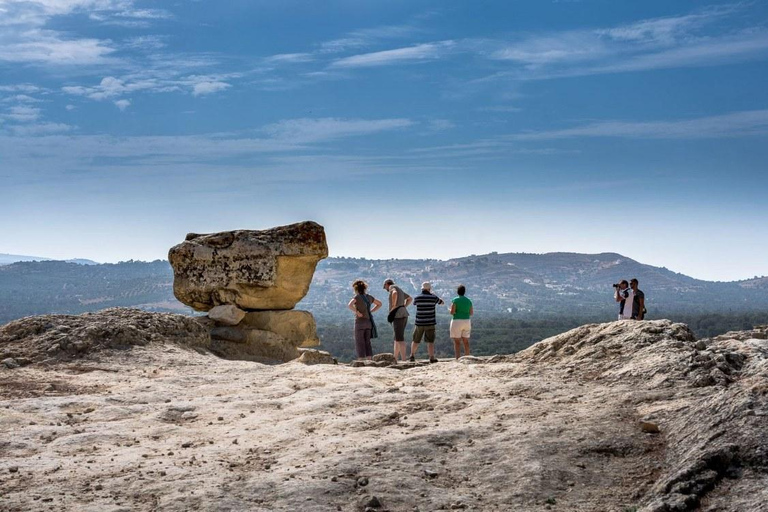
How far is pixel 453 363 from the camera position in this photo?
14.4 m

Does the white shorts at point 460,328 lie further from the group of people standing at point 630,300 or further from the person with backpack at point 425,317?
the group of people standing at point 630,300

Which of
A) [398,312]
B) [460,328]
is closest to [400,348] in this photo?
[398,312]

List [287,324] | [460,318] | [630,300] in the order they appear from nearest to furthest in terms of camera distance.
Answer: [460,318] < [630,300] < [287,324]

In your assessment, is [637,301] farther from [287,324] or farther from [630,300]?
[287,324]

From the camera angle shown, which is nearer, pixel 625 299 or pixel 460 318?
pixel 460 318

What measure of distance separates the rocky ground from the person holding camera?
5150mm

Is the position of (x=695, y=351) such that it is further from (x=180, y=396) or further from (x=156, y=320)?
(x=156, y=320)

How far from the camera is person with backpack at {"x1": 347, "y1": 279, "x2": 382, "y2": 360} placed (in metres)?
17.6

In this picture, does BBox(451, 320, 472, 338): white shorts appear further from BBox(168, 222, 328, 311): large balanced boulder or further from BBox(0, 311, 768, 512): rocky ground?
BBox(168, 222, 328, 311): large balanced boulder

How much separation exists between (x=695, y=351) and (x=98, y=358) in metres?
10.8

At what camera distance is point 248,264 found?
21.1m

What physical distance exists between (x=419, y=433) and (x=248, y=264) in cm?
1229

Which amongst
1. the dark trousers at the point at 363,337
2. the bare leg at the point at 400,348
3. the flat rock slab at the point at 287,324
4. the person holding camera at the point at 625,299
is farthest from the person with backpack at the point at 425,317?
the flat rock slab at the point at 287,324

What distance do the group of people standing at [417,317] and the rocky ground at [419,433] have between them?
2216mm
